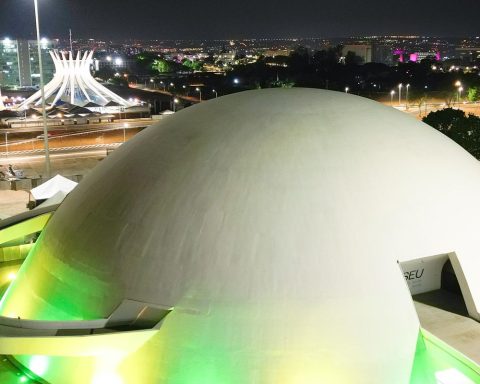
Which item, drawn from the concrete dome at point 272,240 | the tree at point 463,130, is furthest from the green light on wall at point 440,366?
the tree at point 463,130

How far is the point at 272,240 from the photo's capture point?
31.2 ft

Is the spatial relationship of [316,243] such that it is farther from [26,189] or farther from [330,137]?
[26,189]

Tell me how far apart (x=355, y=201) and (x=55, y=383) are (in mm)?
6209

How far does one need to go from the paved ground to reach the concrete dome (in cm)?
39

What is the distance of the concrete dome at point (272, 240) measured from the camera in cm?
923

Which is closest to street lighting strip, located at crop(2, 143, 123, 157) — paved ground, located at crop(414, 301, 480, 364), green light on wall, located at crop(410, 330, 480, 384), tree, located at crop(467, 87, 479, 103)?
paved ground, located at crop(414, 301, 480, 364)

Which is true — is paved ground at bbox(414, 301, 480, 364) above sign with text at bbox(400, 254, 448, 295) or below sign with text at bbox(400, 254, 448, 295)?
below

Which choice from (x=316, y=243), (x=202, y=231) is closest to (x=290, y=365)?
(x=316, y=243)

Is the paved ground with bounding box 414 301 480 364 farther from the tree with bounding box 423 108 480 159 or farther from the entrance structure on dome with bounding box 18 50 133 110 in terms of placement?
the entrance structure on dome with bounding box 18 50 133 110

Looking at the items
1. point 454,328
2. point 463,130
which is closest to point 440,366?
point 454,328

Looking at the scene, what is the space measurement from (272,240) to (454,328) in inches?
163

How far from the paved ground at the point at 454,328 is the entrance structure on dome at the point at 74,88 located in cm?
5666

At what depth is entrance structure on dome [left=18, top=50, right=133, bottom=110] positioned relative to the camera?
65.3 meters

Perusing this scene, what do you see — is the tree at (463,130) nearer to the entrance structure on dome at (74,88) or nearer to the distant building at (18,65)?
the entrance structure on dome at (74,88)
